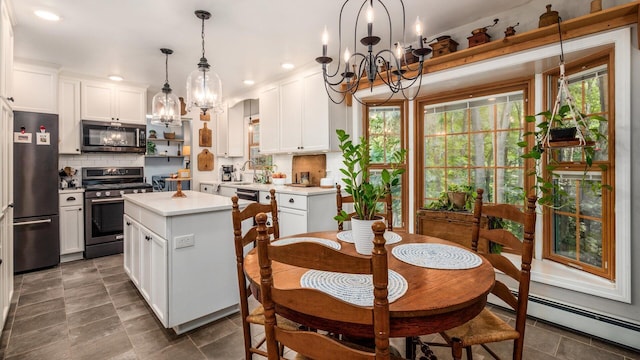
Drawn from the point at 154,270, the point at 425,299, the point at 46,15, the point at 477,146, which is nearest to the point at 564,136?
the point at 477,146

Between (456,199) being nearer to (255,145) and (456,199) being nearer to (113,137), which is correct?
(255,145)

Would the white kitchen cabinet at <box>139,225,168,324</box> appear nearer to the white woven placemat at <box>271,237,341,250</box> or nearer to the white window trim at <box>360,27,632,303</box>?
the white woven placemat at <box>271,237,341,250</box>

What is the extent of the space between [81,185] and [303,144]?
10.7ft

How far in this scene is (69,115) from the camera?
4102 millimetres

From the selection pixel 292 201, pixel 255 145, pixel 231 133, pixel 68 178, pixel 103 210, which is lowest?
pixel 103 210

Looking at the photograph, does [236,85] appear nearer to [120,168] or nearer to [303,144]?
[303,144]

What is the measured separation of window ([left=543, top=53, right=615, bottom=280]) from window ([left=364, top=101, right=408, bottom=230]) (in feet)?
4.51

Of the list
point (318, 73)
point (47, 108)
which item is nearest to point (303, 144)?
point (318, 73)

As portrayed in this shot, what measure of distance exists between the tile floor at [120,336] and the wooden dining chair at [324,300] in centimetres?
132

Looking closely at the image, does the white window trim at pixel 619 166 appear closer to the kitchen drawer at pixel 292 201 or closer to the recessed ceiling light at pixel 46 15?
the kitchen drawer at pixel 292 201

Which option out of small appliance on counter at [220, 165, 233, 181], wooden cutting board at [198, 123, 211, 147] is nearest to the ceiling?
wooden cutting board at [198, 123, 211, 147]

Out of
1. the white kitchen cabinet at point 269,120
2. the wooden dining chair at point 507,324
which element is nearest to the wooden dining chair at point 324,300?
→ the wooden dining chair at point 507,324

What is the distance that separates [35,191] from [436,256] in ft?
14.2

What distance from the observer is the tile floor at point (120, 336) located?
1957 mm
